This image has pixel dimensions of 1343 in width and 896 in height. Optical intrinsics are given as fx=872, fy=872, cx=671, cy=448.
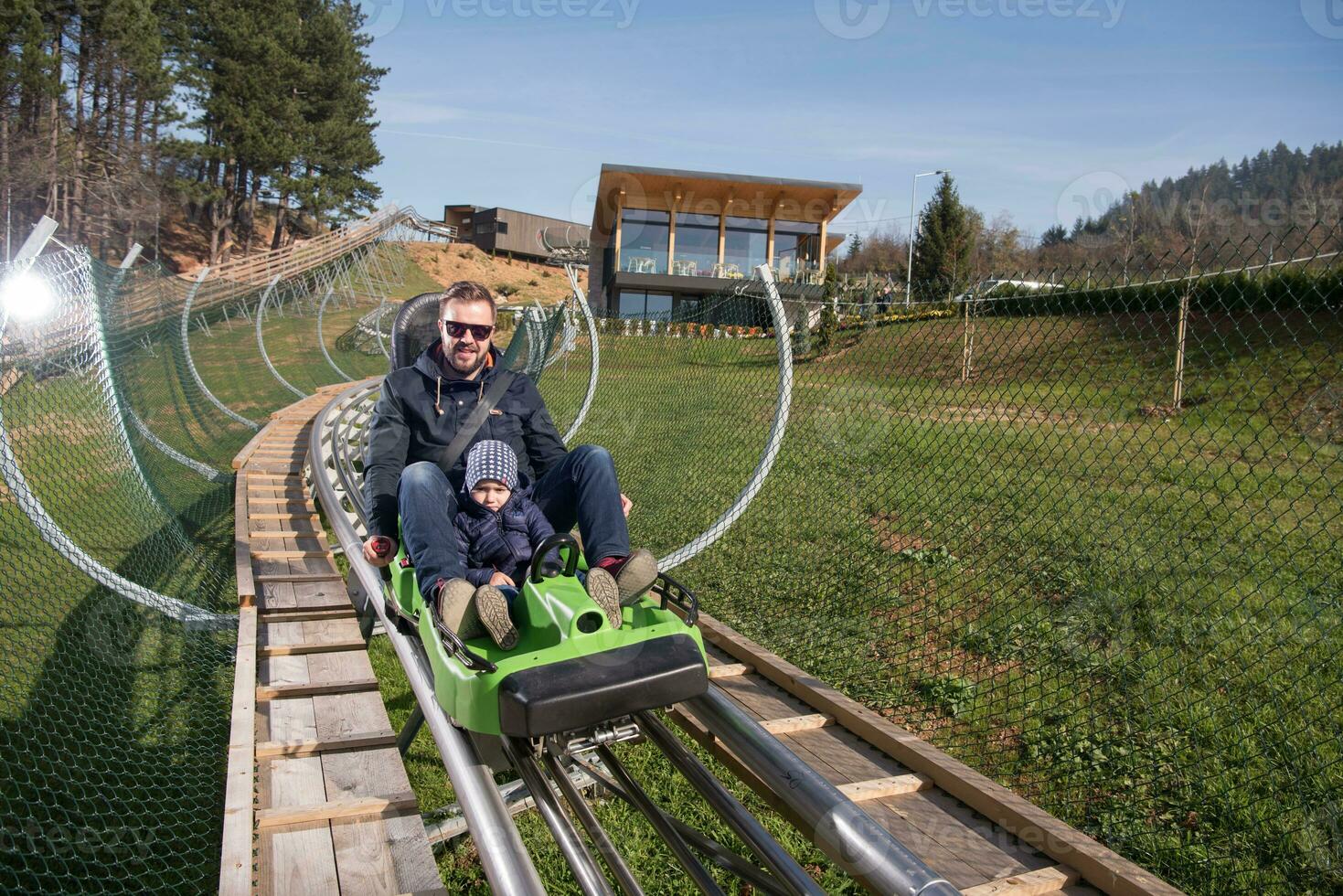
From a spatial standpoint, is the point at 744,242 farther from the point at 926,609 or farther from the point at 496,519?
the point at 496,519

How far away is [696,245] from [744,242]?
6.22 feet

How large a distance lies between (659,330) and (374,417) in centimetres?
377

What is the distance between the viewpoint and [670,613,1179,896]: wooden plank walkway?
2.57 m

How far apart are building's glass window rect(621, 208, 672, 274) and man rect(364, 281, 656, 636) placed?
30.2 m

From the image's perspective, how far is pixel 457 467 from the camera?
144 inches

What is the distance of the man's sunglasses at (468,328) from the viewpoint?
3.67 meters

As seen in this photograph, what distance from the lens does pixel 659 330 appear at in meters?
7.11

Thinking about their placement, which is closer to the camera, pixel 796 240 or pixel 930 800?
pixel 930 800

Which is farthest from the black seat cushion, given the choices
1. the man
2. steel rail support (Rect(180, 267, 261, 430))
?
steel rail support (Rect(180, 267, 261, 430))

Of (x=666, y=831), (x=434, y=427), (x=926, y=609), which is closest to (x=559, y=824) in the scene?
(x=666, y=831)

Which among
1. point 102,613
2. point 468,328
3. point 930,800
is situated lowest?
point 102,613

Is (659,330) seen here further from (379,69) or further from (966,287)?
(379,69)

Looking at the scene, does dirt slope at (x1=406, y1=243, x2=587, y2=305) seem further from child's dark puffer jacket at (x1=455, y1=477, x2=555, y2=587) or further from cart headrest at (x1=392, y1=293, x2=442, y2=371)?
child's dark puffer jacket at (x1=455, y1=477, x2=555, y2=587)

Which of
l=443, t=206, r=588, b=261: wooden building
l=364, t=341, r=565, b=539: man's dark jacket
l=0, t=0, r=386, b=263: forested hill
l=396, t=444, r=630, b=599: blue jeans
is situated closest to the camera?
l=396, t=444, r=630, b=599: blue jeans
